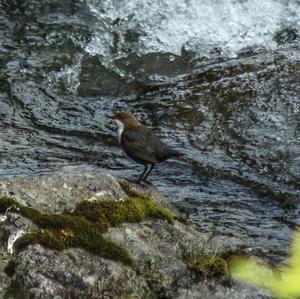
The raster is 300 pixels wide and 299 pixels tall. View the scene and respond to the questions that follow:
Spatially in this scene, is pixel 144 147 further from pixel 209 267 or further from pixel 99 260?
pixel 99 260

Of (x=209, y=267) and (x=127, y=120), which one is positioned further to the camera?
(x=127, y=120)

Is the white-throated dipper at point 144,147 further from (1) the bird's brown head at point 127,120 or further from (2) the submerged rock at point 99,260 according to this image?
(2) the submerged rock at point 99,260

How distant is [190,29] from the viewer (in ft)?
33.3

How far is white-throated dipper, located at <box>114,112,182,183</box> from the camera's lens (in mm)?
6293

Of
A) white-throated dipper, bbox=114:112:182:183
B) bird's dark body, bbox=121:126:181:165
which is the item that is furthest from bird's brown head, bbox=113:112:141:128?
bird's dark body, bbox=121:126:181:165

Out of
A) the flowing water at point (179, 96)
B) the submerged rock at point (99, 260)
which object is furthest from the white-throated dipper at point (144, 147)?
the submerged rock at point (99, 260)

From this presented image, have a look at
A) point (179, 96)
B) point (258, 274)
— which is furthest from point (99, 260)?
point (179, 96)

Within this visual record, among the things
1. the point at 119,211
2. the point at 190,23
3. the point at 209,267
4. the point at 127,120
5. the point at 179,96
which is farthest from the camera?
the point at 190,23

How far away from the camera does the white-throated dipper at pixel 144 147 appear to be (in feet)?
20.6

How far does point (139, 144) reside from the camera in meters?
6.38

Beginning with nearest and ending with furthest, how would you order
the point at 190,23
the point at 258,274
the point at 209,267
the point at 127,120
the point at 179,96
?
the point at 209,267
the point at 258,274
the point at 127,120
the point at 179,96
the point at 190,23

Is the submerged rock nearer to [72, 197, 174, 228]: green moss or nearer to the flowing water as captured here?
[72, 197, 174, 228]: green moss

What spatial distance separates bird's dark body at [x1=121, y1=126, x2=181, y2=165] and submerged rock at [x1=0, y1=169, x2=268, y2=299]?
134 centimetres

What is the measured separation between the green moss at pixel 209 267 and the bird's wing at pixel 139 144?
2.13m
